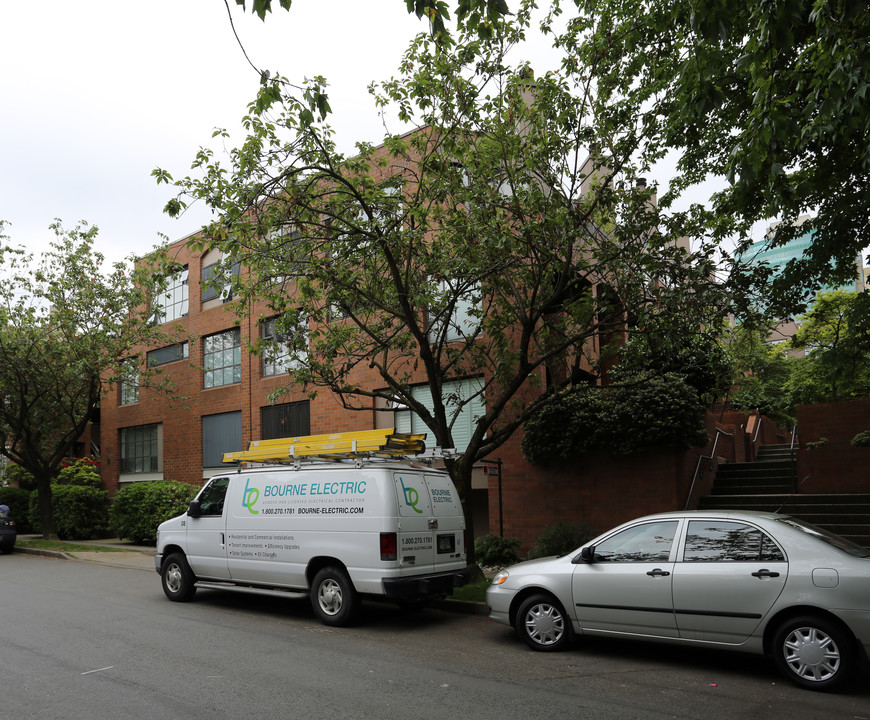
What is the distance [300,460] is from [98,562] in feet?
31.1

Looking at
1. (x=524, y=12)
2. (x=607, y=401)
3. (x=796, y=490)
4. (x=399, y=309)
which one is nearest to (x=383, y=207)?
(x=399, y=309)

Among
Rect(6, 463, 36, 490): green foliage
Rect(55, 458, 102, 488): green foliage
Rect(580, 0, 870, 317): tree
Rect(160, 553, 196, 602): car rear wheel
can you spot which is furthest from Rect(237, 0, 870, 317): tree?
Rect(6, 463, 36, 490): green foliage

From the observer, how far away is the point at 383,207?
1088cm

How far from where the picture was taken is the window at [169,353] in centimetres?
2466

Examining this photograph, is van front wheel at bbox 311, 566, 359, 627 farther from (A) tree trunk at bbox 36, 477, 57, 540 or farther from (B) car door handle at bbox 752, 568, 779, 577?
(A) tree trunk at bbox 36, 477, 57, 540

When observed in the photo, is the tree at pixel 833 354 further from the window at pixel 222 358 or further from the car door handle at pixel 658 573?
the window at pixel 222 358

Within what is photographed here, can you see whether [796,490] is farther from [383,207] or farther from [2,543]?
[2,543]

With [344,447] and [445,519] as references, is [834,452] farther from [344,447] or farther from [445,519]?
Answer: [344,447]

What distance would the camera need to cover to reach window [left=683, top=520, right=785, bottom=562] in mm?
6430

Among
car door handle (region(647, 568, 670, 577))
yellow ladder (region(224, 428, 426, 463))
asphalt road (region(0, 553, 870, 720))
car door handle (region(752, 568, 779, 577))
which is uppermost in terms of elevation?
yellow ladder (region(224, 428, 426, 463))

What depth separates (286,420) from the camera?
19812mm

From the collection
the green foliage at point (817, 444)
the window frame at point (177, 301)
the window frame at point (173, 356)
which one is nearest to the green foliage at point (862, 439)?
the green foliage at point (817, 444)

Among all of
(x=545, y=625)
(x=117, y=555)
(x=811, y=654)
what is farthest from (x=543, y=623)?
(x=117, y=555)

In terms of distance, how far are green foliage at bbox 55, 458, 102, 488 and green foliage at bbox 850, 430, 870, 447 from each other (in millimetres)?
23230
